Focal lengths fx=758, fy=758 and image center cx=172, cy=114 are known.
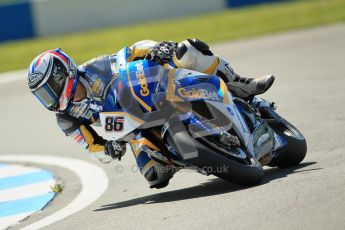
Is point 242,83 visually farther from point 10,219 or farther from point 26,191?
point 26,191

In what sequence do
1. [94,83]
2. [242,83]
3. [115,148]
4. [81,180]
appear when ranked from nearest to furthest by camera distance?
[115,148] < [94,83] < [242,83] < [81,180]

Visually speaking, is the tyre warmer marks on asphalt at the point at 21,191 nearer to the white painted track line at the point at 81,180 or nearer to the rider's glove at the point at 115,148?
the white painted track line at the point at 81,180

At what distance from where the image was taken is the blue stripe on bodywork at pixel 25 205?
7545 millimetres

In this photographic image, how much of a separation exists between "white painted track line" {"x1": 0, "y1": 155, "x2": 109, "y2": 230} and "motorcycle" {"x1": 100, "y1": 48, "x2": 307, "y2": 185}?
3.10 ft

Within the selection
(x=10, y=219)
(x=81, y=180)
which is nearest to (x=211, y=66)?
(x=10, y=219)

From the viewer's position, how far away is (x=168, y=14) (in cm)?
3269

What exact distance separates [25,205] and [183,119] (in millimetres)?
2266

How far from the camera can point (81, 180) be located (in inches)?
347

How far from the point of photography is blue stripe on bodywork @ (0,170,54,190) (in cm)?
911

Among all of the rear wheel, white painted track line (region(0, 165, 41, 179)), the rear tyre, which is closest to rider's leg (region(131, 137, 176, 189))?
the rear wheel

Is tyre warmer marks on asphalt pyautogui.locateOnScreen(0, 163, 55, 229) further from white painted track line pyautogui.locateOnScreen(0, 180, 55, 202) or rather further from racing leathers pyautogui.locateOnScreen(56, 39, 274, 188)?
racing leathers pyautogui.locateOnScreen(56, 39, 274, 188)

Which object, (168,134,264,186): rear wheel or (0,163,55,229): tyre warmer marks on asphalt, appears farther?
(0,163,55,229): tyre warmer marks on asphalt

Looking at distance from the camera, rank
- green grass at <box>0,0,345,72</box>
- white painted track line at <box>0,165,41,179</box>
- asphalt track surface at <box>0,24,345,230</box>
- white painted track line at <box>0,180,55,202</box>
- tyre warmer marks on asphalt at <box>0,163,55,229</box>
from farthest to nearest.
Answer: green grass at <box>0,0,345,72</box> → white painted track line at <box>0,165,41,179</box> → white painted track line at <box>0,180,55,202</box> → tyre warmer marks on asphalt at <box>0,163,55,229</box> → asphalt track surface at <box>0,24,345,230</box>

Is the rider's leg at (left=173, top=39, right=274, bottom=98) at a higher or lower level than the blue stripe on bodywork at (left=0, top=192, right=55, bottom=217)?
higher
